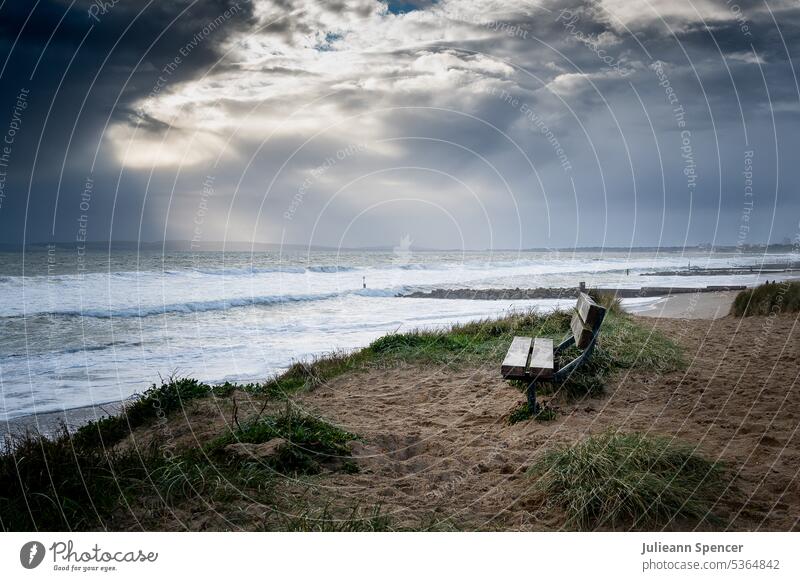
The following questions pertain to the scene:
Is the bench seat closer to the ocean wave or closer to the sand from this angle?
the sand

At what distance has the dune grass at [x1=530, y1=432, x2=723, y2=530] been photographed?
331 centimetres

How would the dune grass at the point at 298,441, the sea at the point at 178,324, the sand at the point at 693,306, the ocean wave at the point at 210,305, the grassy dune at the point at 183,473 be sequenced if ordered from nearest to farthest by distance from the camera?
the grassy dune at the point at 183,473, the dune grass at the point at 298,441, the sea at the point at 178,324, the sand at the point at 693,306, the ocean wave at the point at 210,305

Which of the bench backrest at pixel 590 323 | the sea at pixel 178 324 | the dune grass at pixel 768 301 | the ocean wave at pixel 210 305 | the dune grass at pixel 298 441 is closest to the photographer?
the dune grass at pixel 298 441

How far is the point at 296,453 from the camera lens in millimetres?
4180

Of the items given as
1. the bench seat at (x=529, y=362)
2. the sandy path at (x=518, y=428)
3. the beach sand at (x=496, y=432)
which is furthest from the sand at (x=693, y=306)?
the bench seat at (x=529, y=362)

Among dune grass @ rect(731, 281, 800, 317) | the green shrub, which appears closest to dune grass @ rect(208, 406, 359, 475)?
the green shrub

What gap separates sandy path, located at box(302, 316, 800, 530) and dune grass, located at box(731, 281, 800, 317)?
3.80 metres

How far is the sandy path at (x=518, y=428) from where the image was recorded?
11.6ft

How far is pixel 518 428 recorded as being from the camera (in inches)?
204

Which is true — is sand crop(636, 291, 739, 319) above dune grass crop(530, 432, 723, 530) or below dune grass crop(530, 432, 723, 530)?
above

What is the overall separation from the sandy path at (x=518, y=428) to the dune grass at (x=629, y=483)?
0.15 metres

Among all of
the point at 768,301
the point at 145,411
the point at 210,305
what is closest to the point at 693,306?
the point at 768,301

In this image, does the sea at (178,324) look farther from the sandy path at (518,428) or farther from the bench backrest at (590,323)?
the bench backrest at (590,323)

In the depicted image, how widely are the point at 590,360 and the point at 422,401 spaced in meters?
2.20
